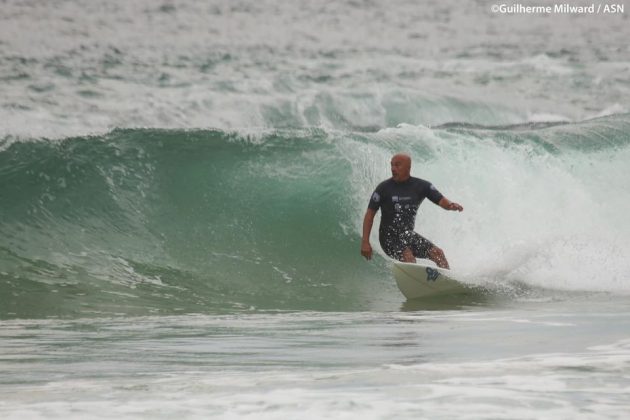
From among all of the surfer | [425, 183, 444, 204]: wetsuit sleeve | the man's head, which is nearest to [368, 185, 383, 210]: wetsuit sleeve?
the surfer

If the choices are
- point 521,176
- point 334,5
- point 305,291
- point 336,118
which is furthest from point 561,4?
point 305,291

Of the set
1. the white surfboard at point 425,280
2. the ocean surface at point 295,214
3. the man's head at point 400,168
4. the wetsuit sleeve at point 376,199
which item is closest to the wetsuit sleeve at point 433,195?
the man's head at point 400,168

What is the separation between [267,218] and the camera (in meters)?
12.6

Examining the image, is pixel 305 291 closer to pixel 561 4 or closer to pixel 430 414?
pixel 430 414

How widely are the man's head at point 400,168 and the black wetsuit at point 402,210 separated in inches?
2.0

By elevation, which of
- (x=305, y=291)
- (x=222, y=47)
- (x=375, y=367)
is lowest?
(x=305, y=291)

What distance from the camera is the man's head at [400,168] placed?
8836 millimetres

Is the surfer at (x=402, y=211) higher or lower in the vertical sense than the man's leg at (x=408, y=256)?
higher

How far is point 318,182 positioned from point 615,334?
28.3 feet

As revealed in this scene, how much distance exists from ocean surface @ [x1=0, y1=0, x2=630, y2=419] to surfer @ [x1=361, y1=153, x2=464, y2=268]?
0.54m

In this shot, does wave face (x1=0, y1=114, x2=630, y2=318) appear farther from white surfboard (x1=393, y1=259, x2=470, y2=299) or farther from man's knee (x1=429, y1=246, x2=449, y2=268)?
white surfboard (x1=393, y1=259, x2=470, y2=299)

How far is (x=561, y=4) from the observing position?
3703 centimetres

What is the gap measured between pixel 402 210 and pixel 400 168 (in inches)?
13.3

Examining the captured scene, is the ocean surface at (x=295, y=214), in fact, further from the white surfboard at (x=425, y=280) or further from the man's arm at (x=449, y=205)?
the man's arm at (x=449, y=205)
